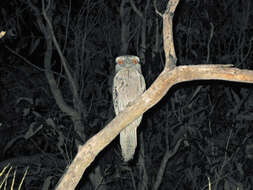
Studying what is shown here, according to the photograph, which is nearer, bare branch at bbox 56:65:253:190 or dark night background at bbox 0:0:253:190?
bare branch at bbox 56:65:253:190

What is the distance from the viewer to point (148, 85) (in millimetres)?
4078

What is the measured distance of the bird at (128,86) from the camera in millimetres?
3129

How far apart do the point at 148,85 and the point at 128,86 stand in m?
0.84

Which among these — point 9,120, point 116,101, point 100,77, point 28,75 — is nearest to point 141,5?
point 100,77

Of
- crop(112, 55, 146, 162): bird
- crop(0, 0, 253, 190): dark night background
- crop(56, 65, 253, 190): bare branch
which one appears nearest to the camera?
crop(56, 65, 253, 190): bare branch

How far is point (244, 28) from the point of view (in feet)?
13.5

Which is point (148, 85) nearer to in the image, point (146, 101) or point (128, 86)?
point (128, 86)

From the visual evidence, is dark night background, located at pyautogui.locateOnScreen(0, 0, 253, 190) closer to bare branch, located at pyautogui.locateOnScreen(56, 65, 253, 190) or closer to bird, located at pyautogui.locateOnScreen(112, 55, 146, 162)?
bird, located at pyautogui.locateOnScreen(112, 55, 146, 162)

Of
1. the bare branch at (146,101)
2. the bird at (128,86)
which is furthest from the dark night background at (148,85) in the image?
the bare branch at (146,101)

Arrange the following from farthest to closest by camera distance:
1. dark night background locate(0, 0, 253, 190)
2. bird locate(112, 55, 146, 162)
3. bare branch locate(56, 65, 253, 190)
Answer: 1. dark night background locate(0, 0, 253, 190)
2. bird locate(112, 55, 146, 162)
3. bare branch locate(56, 65, 253, 190)

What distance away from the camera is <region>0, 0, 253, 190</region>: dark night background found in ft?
13.4

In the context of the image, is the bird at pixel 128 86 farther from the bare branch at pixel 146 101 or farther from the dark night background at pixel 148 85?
the bare branch at pixel 146 101

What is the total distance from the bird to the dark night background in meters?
0.58

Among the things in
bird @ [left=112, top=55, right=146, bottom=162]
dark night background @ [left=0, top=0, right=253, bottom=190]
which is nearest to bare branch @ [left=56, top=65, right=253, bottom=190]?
bird @ [left=112, top=55, right=146, bottom=162]
